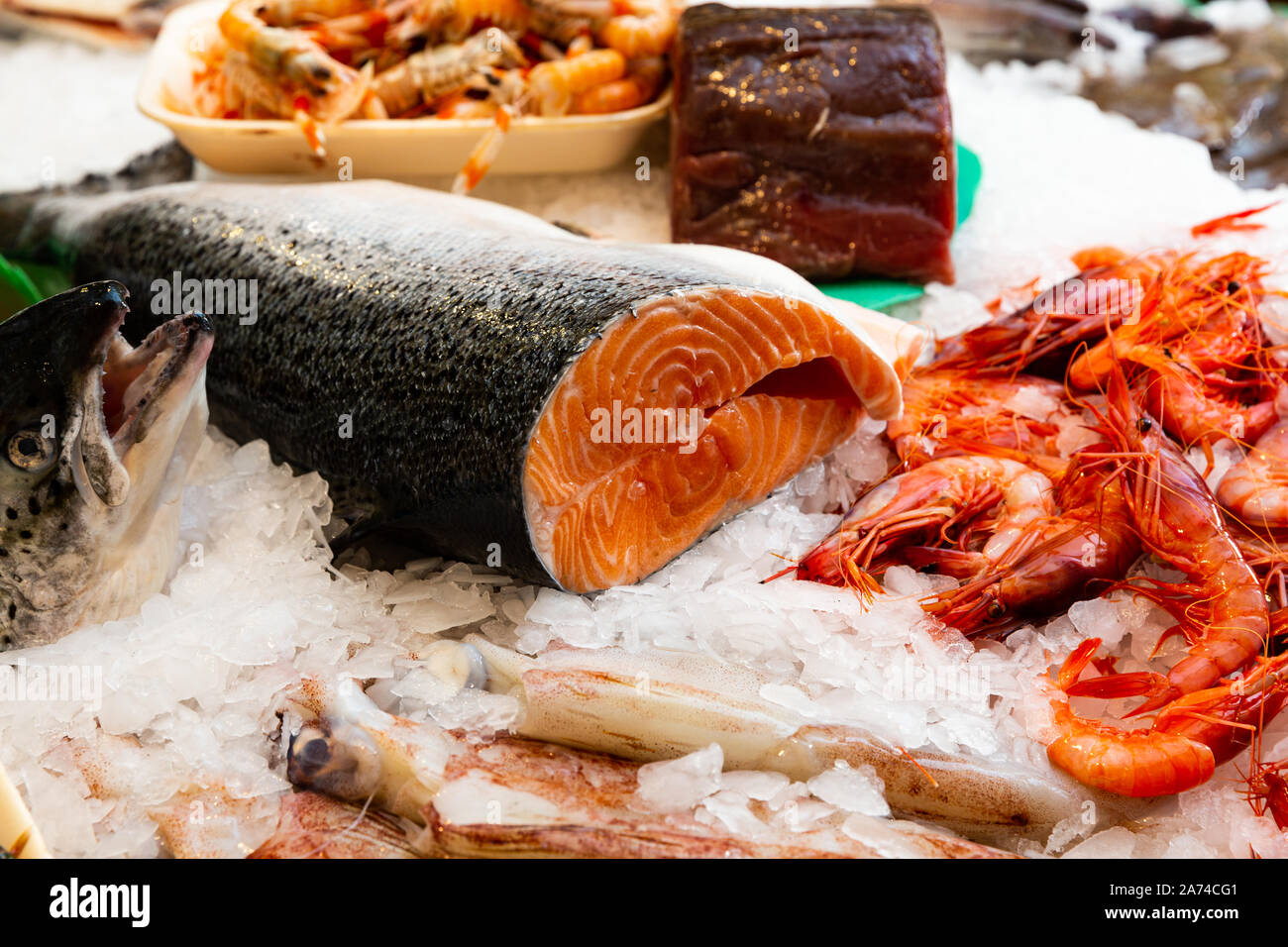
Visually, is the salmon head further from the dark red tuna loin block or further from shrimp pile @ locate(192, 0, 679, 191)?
the dark red tuna loin block

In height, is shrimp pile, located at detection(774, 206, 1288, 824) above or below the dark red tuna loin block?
below

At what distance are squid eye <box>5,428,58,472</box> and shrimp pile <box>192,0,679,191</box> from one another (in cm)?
161

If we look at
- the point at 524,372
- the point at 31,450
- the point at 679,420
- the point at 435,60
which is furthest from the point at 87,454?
the point at 435,60

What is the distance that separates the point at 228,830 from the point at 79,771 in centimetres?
31

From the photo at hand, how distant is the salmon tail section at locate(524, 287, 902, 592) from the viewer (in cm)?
196

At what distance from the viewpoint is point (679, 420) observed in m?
2.09

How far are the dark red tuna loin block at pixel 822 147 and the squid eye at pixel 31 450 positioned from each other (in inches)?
71.9

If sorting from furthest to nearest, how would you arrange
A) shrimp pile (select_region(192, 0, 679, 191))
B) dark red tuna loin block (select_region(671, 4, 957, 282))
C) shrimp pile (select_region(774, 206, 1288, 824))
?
shrimp pile (select_region(192, 0, 679, 191)) < dark red tuna loin block (select_region(671, 4, 957, 282)) < shrimp pile (select_region(774, 206, 1288, 824))

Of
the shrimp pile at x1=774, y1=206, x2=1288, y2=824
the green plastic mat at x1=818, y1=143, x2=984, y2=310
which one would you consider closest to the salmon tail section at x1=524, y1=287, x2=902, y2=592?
the shrimp pile at x1=774, y1=206, x2=1288, y2=824

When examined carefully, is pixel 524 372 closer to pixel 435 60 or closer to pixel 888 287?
pixel 888 287

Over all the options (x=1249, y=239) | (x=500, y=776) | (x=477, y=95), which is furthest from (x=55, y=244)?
(x=1249, y=239)

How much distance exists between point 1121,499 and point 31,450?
213 centimetres
